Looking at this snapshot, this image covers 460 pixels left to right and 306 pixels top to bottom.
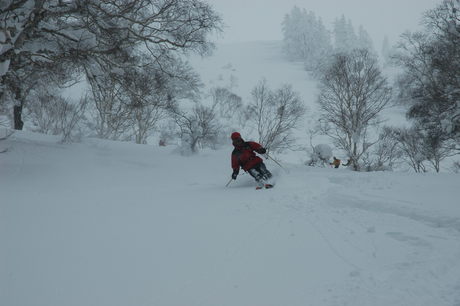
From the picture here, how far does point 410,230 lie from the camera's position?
2.64 m

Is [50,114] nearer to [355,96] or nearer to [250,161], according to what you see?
[250,161]

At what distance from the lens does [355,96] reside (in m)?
16.7

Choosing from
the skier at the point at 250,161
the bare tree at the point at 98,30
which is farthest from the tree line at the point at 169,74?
the skier at the point at 250,161

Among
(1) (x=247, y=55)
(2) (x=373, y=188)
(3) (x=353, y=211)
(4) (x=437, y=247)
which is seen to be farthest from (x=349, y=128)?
(1) (x=247, y=55)

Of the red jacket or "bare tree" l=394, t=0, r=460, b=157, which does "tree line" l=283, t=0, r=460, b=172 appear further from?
the red jacket

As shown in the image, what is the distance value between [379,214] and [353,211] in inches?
11.9

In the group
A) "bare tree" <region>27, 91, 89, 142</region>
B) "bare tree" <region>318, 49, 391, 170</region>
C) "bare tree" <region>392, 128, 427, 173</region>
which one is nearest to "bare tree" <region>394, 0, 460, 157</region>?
"bare tree" <region>318, 49, 391, 170</region>

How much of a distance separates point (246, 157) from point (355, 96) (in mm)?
13456

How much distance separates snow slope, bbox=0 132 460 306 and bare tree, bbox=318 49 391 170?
43.5ft

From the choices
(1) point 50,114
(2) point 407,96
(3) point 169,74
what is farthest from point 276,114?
(1) point 50,114

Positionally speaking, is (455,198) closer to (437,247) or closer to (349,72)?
(437,247)

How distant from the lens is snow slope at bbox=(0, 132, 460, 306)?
5.33 feet

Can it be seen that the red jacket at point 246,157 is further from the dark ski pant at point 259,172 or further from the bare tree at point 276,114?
the bare tree at point 276,114

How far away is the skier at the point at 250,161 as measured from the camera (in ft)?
20.0
